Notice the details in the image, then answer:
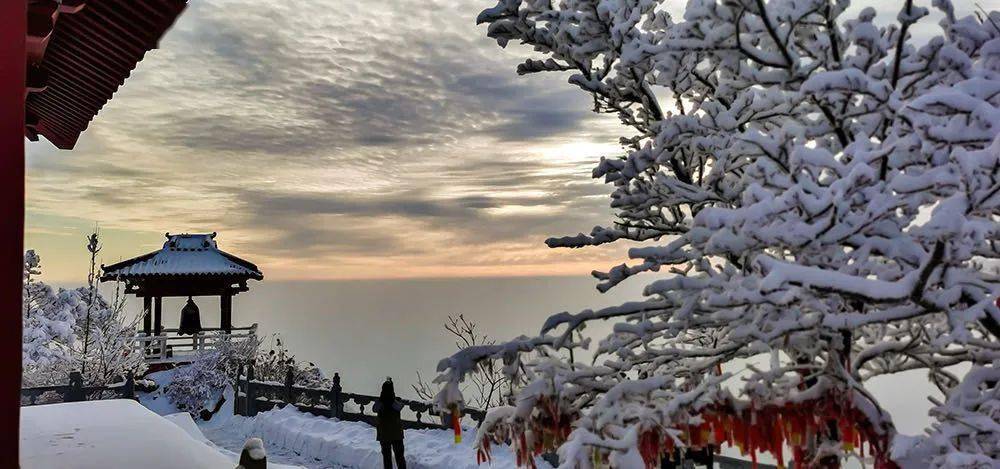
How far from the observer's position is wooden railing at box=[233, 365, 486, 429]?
54.6 feet

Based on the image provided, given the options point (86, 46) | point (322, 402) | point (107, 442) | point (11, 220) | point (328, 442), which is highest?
point (86, 46)

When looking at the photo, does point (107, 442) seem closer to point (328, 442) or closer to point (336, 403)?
point (328, 442)

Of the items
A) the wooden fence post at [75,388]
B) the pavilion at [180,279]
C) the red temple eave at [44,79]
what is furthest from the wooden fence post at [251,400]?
the red temple eave at [44,79]

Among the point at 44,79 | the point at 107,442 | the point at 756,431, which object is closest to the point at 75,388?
the point at 107,442

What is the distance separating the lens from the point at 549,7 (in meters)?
6.22

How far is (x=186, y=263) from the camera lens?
28438 mm

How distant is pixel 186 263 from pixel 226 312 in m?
2.67

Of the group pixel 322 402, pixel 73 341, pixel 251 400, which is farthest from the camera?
pixel 73 341

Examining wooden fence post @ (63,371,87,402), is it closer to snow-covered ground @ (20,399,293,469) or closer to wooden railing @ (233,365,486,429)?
wooden railing @ (233,365,486,429)

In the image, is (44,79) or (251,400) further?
(251,400)

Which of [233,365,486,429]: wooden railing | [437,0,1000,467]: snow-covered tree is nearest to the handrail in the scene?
[233,365,486,429]: wooden railing

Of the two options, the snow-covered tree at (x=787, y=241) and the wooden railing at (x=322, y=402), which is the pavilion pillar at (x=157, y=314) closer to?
the wooden railing at (x=322, y=402)

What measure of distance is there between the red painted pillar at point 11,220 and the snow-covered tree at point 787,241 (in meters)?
2.32

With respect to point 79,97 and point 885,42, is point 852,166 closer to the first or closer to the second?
point 885,42
